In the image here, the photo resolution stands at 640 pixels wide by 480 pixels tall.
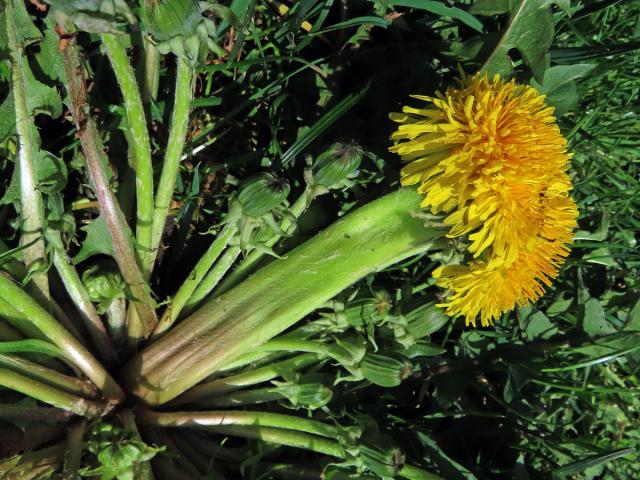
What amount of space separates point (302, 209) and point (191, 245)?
0.58 meters

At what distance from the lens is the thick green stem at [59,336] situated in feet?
5.86

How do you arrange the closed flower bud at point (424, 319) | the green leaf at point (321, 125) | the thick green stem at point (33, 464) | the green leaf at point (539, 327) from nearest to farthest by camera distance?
the thick green stem at point (33, 464) → the closed flower bud at point (424, 319) → the green leaf at point (321, 125) → the green leaf at point (539, 327)

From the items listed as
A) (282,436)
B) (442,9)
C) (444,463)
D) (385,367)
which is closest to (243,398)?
(282,436)

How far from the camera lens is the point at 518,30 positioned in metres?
2.10

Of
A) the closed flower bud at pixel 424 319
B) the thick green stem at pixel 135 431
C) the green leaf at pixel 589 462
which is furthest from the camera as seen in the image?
the green leaf at pixel 589 462

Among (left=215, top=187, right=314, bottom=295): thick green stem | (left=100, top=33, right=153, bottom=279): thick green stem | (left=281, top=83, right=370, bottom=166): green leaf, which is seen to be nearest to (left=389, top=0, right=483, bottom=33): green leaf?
(left=281, top=83, right=370, bottom=166): green leaf

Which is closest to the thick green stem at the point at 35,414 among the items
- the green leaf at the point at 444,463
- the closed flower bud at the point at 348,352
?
the closed flower bud at the point at 348,352

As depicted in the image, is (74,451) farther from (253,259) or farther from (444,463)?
(444,463)

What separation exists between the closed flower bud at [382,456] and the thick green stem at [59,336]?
0.77 metres

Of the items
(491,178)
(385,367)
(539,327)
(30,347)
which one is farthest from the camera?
(539,327)

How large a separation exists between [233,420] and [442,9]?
148 centimetres

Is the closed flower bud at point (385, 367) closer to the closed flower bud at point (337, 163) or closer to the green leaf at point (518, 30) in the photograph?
the closed flower bud at point (337, 163)

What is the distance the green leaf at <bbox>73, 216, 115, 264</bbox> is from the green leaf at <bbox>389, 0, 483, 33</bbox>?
1.14 metres

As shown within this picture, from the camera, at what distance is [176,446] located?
79.1 inches
